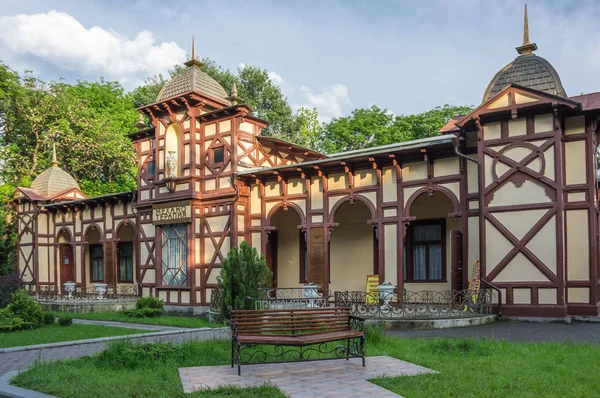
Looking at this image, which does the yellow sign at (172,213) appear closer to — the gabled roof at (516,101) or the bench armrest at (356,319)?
the gabled roof at (516,101)

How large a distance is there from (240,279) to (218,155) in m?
7.30

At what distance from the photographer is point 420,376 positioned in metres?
7.44

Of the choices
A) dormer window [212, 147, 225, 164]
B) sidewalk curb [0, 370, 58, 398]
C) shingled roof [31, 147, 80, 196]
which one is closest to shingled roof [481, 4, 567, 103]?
dormer window [212, 147, 225, 164]

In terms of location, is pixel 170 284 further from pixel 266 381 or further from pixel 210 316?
pixel 266 381

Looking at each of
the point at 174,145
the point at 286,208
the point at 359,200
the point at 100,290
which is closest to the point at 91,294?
the point at 100,290

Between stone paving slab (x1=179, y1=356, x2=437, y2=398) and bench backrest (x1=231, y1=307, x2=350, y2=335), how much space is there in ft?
1.80

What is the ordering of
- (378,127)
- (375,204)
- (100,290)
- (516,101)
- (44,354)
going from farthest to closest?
1. (378,127)
2. (100,290)
3. (375,204)
4. (516,101)
5. (44,354)

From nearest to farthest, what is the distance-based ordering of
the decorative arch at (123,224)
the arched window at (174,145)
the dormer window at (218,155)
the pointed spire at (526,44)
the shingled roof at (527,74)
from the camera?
the shingled roof at (527,74)
the pointed spire at (526,44)
the dormer window at (218,155)
the arched window at (174,145)
the decorative arch at (123,224)

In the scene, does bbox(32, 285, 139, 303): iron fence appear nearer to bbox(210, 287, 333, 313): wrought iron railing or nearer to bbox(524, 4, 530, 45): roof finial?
bbox(210, 287, 333, 313): wrought iron railing

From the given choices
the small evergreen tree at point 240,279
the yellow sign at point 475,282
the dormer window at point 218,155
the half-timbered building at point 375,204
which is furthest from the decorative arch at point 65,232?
the yellow sign at point 475,282

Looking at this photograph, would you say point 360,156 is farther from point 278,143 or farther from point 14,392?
point 14,392

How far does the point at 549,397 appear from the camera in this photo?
6289 millimetres

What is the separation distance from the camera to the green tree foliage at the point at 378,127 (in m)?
36.7

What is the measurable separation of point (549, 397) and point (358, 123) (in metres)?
33.9
